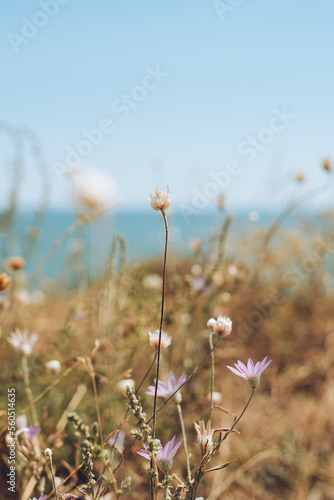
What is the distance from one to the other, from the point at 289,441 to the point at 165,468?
2.82 ft

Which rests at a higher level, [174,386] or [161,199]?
[161,199]

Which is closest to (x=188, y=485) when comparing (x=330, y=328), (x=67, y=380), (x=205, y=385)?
(x=67, y=380)

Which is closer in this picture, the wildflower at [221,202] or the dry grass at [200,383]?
the dry grass at [200,383]

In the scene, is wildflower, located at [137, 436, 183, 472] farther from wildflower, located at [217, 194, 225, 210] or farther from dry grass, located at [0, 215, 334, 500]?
wildflower, located at [217, 194, 225, 210]

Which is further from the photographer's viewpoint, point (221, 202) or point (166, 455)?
point (221, 202)

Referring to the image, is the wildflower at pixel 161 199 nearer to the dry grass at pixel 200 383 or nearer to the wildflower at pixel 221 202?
the dry grass at pixel 200 383

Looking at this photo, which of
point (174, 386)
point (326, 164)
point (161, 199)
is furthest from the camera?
point (326, 164)

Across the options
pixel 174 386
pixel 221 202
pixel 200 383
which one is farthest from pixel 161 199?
pixel 200 383

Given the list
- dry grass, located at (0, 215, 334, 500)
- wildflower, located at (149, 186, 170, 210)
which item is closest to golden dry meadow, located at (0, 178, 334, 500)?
dry grass, located at (0, 215, 334, 500)

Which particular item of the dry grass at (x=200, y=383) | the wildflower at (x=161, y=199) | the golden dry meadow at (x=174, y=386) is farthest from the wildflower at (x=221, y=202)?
the wildflower at (x=161, y=199)

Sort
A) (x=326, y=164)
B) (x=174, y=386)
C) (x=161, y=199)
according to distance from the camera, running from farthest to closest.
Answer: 1. (x=326, y=164)
2. (x=174, y=386)
3. (x=161, y=199)

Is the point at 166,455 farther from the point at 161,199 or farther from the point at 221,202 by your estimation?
the point at 221,202

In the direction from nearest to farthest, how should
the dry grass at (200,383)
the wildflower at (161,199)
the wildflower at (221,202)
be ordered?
1. the wildflower at (161,199)
2. the dry grass at (200,383)
3. the wildflower at (221,202)

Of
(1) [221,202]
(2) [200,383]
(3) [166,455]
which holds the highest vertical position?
(1) [221,202]
